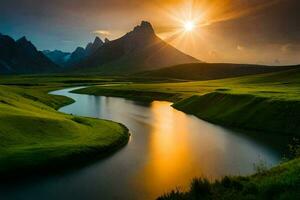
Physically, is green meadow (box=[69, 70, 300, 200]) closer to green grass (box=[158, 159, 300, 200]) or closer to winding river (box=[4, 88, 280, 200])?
green grass (box=[158, 159, 300, 200])

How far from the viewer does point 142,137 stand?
7244 cm

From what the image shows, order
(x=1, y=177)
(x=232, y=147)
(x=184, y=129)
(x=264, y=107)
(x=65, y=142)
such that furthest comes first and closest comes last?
(x=264, y=107) < (x=184, y=129) < (x=232, y=147) < (x=65, y=142) < (x=1, y=177)

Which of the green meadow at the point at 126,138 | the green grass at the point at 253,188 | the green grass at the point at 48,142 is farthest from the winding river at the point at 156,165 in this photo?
the green grass at the point at 253,188

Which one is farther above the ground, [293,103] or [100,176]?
[293,103]

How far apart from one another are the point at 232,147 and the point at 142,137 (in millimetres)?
16909

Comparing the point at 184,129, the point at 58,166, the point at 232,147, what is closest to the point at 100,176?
the point at 58,166

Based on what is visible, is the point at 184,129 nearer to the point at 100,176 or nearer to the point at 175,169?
the point at 175,169

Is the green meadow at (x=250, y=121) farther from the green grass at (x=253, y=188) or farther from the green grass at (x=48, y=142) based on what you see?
the green grass at (x=48, y=142)

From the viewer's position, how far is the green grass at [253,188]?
1086 inches

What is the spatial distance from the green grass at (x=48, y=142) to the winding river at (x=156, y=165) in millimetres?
2801

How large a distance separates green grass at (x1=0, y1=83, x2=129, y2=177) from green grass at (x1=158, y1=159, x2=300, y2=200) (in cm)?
2322

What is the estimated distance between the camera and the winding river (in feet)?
133

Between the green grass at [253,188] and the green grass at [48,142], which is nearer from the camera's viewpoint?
the green grass at [253,188]

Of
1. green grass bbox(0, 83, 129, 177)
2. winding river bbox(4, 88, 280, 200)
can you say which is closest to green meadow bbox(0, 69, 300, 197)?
green grass bbox(0, 83, 129, 177)
